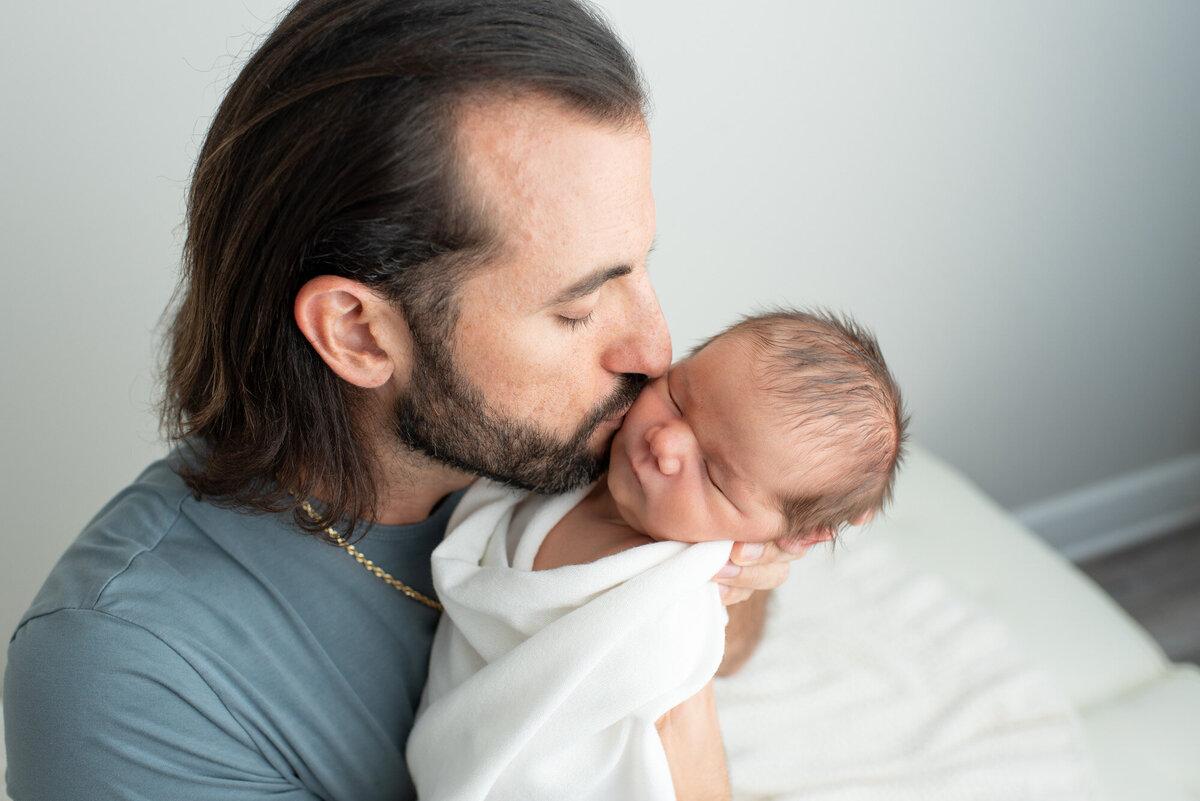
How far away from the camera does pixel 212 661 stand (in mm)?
1152

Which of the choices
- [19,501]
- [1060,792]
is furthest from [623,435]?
[19,501]

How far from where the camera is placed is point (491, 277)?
3.70 ft

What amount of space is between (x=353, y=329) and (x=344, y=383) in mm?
107

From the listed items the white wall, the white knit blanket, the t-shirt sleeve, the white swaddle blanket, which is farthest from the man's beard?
the white wall

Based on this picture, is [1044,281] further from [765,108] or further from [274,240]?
[274,240]

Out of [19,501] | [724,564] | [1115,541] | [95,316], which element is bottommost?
[1115,541]

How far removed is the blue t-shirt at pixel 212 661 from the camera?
1076 mm

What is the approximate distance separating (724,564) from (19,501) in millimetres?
1483

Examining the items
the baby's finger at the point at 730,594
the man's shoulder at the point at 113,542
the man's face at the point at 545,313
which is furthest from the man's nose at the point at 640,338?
the man's shoulder at the point at 113,542

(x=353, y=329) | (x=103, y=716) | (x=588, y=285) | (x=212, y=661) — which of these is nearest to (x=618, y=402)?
(x=588, y=285)

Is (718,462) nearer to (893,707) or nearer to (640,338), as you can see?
(640,338)

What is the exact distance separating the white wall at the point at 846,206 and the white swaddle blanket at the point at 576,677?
3.26ft

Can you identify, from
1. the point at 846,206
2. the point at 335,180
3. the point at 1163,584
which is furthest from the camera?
the point at 1163,584

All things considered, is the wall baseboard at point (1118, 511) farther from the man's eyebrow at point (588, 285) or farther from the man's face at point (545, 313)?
the man's eyebrow at point (588, 285)
